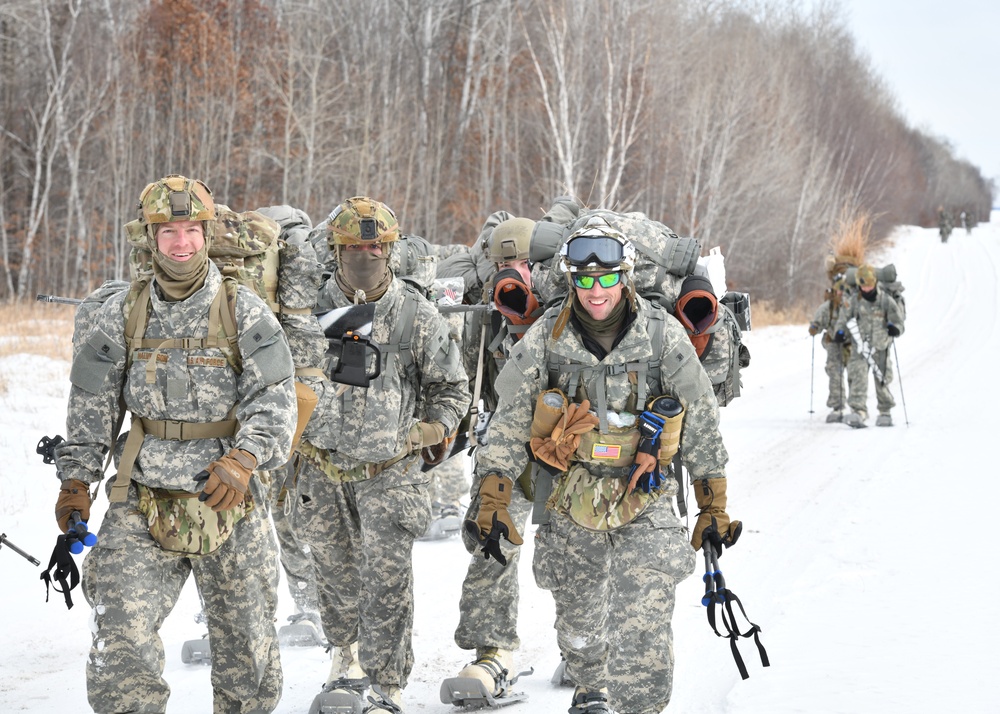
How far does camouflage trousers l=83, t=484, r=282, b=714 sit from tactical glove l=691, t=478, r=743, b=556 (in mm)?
1710

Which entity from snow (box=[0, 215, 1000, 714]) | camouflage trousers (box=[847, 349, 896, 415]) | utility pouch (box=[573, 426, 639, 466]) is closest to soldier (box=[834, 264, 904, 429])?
camouflage trousers (box=[847, 349, 896, 415])

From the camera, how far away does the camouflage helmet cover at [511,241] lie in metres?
6.09

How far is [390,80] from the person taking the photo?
28.0m

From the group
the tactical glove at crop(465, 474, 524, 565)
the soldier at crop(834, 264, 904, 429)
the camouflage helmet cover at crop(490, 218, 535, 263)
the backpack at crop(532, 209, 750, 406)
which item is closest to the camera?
the tactical glove at crop(465, 474, 524, 565)

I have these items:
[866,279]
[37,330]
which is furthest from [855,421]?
[37,330]

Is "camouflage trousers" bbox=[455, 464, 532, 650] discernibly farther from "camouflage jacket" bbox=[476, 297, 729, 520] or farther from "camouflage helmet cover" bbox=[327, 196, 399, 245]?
"camouflage helmet cover" bbox=[327, 196, 399, 245]

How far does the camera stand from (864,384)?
14.2 m

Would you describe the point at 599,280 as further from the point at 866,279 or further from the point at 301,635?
the point at 866,279

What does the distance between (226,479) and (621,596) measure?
5.26 feet

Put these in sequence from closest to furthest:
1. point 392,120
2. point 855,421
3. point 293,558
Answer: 1. point 293,558
2. point 855,421
3. point 392,120

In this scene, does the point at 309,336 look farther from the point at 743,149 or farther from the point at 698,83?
the point at 743,149

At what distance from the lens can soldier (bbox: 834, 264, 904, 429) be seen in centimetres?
1412

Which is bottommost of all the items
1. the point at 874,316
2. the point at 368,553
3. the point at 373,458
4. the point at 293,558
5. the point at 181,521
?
the point at 293,558

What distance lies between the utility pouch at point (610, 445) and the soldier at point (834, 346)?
10524 millimetres
